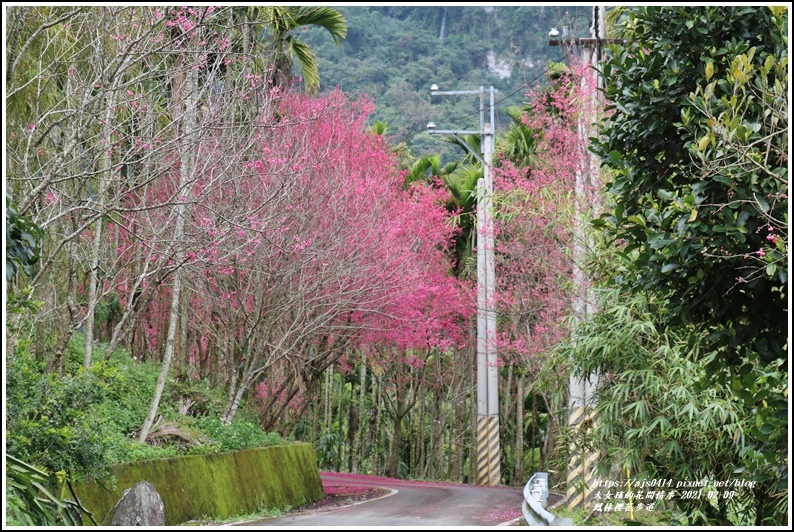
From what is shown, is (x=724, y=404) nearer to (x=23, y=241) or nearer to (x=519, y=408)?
(x=23, y=241)

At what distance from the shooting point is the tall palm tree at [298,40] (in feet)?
59.6

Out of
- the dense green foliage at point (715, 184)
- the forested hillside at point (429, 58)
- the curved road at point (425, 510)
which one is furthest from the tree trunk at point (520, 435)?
the dense green foliage at point (715, 184)

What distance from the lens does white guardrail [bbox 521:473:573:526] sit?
948 cm

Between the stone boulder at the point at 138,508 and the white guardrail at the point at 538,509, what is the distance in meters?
4.16

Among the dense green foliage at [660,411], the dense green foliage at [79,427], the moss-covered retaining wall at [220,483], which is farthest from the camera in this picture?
the moss-covered retaining wall at [220,483]

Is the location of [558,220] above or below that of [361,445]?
above

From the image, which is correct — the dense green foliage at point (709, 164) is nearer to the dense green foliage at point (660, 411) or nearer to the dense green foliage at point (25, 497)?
the dense green foliage at point (660, 411)

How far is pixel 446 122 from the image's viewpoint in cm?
2900

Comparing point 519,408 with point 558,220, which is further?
point 519,408

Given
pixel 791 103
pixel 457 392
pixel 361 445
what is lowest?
pixel 361 445

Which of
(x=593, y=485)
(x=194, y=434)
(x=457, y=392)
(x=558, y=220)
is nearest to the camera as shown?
(x=593, y=485)

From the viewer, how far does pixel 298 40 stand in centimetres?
1916

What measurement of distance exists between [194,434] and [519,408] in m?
12.6

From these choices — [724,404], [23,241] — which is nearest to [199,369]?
[724,404]
